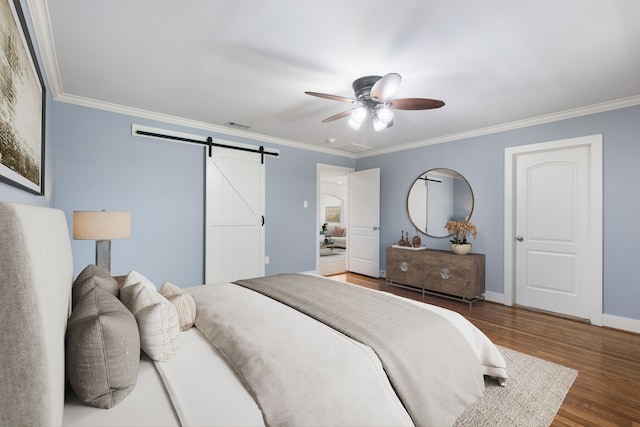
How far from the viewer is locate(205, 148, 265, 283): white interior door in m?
4.21

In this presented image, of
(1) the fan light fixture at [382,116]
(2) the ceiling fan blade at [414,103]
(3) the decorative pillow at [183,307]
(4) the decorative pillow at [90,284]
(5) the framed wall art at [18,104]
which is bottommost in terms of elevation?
(3) the decorative pillow at [183,307]

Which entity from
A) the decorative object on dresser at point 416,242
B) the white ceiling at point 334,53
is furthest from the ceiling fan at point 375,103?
the decorative object on dresser at point 416,242

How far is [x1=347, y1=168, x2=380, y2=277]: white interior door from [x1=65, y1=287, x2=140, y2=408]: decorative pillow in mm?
4886

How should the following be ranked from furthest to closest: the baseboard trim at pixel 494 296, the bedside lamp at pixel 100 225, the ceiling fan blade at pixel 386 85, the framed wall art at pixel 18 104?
the baseboard trim at pixel 494 296 < the bedside lamp at pixel 100 225 < the ceiling fan blade at pixel 386 85 < the framed wall art at pixel 18 104

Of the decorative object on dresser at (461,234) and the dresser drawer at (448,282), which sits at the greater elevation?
the decorative object on dresser at (461,234)

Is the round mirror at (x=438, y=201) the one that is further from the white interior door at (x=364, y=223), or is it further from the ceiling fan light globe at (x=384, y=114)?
the ceiling fan light globe at (x=384, y=114)

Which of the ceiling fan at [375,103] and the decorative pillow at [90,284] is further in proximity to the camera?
the ceiling fan at [375,103]

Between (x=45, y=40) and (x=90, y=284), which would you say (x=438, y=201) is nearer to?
(x=90, y=284)

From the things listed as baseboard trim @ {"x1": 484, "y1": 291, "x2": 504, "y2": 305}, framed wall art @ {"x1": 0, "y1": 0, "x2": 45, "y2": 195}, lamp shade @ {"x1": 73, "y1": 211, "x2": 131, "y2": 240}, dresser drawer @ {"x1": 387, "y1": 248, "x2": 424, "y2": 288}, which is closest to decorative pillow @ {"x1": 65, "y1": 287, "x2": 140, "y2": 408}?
framed wall art @ {"x1": 0, "y1": 0, "x2": 45, "y2": 195}

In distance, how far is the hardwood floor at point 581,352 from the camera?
74.2 inches

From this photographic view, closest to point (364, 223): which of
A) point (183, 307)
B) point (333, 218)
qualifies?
point (183, 307)

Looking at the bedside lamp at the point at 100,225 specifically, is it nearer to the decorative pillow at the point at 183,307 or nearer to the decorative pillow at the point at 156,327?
the decorative pillow at the point at 183,307

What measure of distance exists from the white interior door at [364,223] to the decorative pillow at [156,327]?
461 cm

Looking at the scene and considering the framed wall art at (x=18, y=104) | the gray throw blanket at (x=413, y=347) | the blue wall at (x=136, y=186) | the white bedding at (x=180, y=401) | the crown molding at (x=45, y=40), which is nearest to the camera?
the white bedding at (x=180, y=401)
